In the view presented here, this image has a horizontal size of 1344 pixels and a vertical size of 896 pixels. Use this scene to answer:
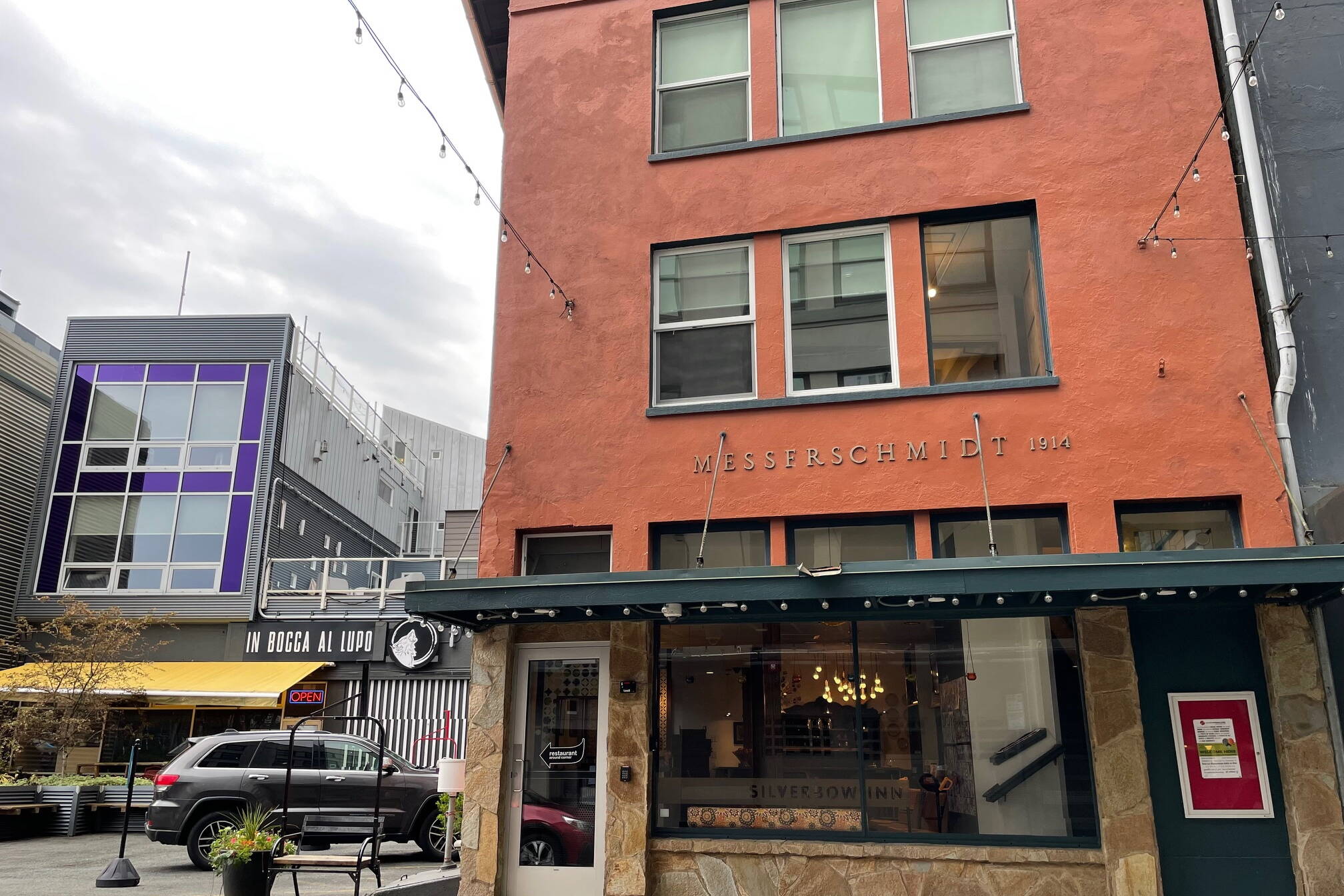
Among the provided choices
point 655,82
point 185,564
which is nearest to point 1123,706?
point 655,82

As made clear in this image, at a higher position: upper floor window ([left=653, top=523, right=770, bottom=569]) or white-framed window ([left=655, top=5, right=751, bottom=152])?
white-framed window ([left=655, top=5, right=751, bottom=152])

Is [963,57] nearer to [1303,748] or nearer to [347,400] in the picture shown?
[1303,748]

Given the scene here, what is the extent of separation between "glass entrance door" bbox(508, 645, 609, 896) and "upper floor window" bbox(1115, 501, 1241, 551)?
17.0ft

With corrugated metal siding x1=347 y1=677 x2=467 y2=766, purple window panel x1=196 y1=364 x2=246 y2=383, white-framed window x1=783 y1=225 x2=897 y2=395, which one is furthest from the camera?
purple window panel x1=196 y1=364 x2=246 y2=383

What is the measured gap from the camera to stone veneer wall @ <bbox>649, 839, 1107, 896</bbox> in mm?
8508

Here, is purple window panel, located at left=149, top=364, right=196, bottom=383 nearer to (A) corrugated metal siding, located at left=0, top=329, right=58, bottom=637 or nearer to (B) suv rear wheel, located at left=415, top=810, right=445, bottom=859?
(A) corrugated metal siding, located at left=0, top=329, right=58, bottom=637

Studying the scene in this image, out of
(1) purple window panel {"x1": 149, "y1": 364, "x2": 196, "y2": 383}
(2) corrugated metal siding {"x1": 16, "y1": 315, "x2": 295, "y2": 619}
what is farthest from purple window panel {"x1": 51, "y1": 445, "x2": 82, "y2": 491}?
(1) purple window panel {"x1": 149, "y1": 364, "x2": 196, "y2": 383}

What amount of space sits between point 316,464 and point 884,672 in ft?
63.2

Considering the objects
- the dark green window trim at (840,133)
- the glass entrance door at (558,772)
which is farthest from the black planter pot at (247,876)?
the dark green window trim at (840,133)

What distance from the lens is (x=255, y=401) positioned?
75.0 feet

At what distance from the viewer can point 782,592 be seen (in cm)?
834

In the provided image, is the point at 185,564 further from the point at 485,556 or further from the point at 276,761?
the point at 485,556

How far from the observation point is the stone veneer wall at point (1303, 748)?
7.94 metres

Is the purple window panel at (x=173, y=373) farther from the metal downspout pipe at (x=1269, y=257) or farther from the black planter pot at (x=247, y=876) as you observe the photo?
the metal downspout pipe at (x=1269, y=257)
